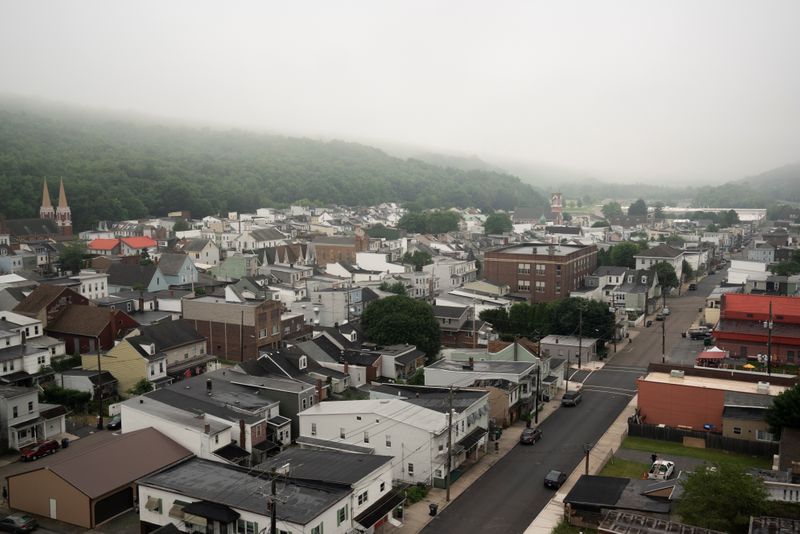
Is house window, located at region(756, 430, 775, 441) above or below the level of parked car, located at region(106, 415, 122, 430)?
above

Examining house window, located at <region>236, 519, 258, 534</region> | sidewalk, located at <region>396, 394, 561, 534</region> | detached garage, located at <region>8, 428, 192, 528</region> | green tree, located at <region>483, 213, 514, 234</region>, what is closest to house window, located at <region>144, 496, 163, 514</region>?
detached garage, located at <region>8, 428, 192, 528</region>

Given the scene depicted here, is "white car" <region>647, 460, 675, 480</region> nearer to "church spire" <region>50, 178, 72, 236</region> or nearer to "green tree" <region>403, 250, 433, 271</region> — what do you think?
"green tree" <region>403, 250, 433, 271</region>

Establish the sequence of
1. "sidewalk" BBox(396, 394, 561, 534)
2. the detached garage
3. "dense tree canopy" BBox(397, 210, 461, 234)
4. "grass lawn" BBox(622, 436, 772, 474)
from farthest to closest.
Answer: "dense tree canopy" BBox(397, 210, 461, 234)
"grass lawn" BBox(622, 436, 772, 474)
"sidewalk" BBox(396, 394, 561, 534)
the detached garage

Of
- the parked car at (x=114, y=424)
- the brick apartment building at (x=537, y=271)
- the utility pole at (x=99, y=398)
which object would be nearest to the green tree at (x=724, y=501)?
the parked car at (x=114, y=424)

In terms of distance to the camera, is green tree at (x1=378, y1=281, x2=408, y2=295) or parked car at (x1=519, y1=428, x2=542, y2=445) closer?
parked car at (x1=519, y1=428, x2=542, y2=445)

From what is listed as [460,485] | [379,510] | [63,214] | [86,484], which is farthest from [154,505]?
[63,214]

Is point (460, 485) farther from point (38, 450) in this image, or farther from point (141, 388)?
point (141, 388)

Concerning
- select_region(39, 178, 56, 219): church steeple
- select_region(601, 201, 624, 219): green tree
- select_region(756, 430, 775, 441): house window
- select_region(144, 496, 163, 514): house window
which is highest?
select_region(39, 178, 56, 219): church steeple
